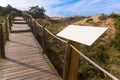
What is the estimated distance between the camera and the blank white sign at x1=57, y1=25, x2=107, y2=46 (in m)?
3.91

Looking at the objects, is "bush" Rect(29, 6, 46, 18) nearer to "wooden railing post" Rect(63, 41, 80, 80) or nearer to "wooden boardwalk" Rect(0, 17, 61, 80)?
"wooden boardwalk" Rect(0, 17, 61, 80)

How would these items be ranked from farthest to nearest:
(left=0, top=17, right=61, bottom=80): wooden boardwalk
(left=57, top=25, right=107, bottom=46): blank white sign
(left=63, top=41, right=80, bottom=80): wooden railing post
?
1. (left=0, top=17, right=61, bottom=80): wooden boardwalk
2. (left=63, top=41, right=80, bottom=80): wooden railing post
3. (left=57, top=25, right=107, bottom=46): blank white sign

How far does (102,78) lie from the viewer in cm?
1162

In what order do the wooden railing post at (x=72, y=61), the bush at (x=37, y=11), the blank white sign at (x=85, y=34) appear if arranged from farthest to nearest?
1. the bush at (x=37, y=11)
2. the wooden railing post at (x=72, y=61)
3. the blank white sign at (x=85, y=34)

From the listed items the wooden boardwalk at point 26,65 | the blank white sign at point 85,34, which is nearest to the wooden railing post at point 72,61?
the blank white sign at point 85,34

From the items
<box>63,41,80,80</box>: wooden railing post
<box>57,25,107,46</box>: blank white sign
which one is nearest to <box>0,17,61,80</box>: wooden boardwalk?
<box>63,41,80,80</box>: wooden railing post

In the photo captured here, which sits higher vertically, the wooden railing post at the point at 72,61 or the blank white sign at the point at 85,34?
the blank white sign at the point at 85,34

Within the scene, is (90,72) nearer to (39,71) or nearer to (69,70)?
(39,71)

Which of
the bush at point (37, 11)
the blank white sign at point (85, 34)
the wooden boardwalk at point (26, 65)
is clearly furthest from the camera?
the bush at point (37, 11)

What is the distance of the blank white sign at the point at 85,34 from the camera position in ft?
12.8

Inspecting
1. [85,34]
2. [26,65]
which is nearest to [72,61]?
[85,34]

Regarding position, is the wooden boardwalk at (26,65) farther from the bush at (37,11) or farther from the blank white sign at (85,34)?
the bush at (37,11)

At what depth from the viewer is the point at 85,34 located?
4246 millimetres

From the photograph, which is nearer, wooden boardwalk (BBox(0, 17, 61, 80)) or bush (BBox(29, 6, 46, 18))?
wooden boardwalk (BBox(0, 17, 61, 80))
